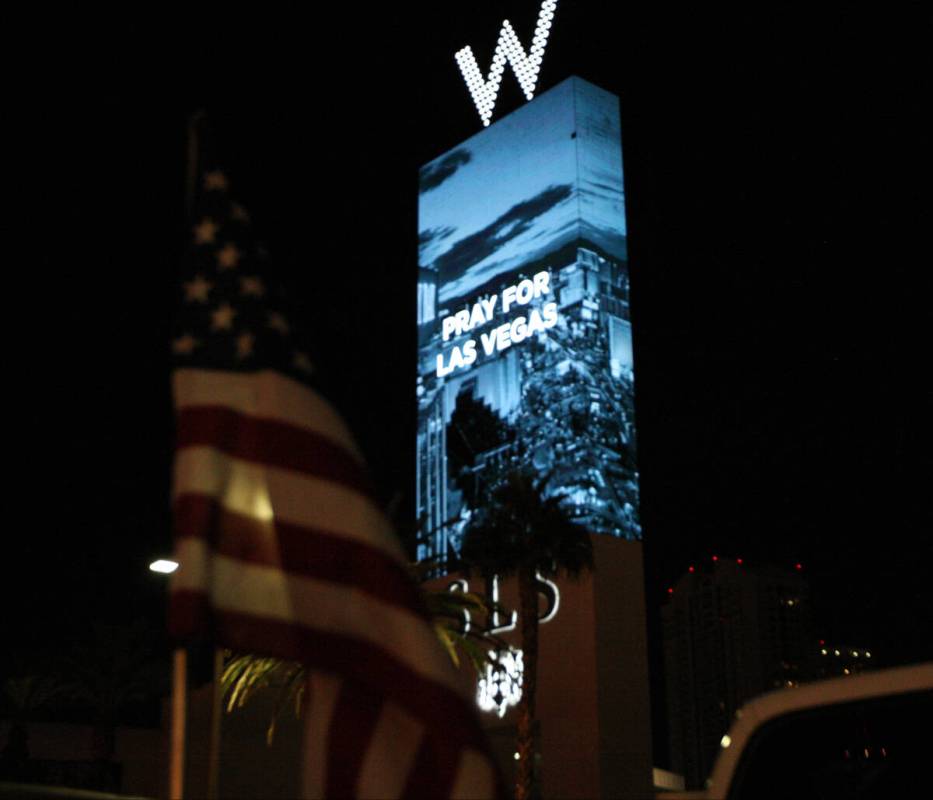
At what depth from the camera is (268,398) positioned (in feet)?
13.7

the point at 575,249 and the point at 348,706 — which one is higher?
the point at 575,249

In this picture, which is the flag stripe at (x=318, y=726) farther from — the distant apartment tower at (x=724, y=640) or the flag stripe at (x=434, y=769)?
the distant apartment tower at (x=724, y=640)

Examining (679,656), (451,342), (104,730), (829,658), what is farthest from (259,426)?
(679,656)

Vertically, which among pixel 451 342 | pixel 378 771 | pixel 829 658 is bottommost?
pixel 378 771

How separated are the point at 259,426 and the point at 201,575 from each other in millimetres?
521

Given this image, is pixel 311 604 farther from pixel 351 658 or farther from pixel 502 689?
pixel 502 689

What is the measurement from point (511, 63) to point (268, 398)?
220 ft

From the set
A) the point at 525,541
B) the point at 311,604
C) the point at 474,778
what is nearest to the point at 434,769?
the point at 474,778

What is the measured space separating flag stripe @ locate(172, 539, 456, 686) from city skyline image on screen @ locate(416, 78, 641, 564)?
148 ft

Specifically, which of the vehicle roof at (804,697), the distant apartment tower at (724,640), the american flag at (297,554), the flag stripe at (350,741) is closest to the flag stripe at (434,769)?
the american flag at (297,554)

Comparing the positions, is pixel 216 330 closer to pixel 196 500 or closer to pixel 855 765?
pixel 196 500

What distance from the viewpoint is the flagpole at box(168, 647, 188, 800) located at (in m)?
3.85

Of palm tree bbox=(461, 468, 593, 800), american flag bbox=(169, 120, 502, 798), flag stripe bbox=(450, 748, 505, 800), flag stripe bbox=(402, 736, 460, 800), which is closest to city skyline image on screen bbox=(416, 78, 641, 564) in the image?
palm tree bbox=(461, 468, 593, 800)

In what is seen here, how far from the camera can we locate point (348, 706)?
3.84m
